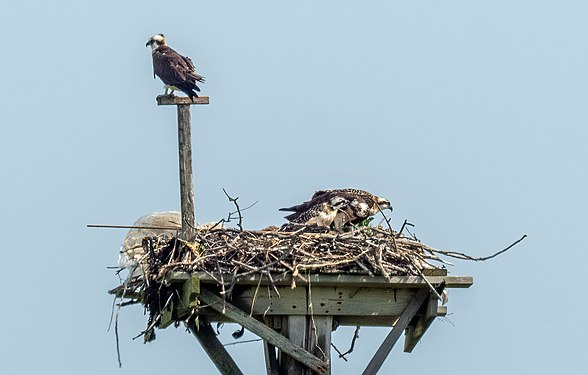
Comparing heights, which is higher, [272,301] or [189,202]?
[189,202]

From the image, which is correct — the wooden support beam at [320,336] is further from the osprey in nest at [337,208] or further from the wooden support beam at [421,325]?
the osprey in nest at [337,208]

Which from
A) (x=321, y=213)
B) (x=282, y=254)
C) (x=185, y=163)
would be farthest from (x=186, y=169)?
(x=321, y=213)

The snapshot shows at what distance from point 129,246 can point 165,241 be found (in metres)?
1.12

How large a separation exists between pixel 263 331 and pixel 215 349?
62cm

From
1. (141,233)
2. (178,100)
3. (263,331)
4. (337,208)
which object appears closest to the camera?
(263,331)

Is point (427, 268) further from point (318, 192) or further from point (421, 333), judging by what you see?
point (318, 192)

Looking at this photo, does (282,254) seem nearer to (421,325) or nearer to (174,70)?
(421,325)

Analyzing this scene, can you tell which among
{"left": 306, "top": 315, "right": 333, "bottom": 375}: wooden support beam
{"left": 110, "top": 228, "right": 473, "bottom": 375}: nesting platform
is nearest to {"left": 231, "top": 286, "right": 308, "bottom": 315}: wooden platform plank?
{"left": 110, "top": 228, "right": 473, "bottom": 375}: nesting platform

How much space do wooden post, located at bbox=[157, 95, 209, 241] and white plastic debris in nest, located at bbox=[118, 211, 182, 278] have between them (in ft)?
0.66

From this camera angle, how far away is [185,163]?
936cm

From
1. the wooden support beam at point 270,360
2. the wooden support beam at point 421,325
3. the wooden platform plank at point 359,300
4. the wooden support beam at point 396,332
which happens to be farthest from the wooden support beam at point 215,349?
the wooden support beam at point 421,325

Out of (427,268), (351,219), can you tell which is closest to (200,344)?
(427,268)

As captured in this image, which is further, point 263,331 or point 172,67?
point 172,67

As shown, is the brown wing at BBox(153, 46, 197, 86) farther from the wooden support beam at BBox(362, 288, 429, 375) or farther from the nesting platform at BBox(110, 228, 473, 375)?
the wooden support beam at BBox(362, 288, 429, 375)
